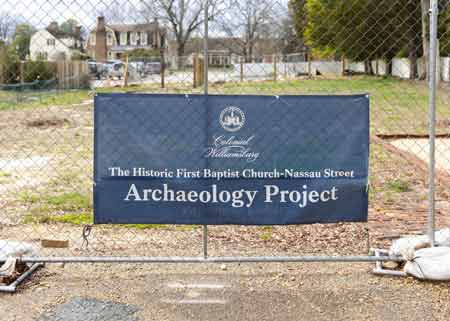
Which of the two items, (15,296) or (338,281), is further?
(338,281)

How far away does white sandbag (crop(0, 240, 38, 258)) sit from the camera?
495 centimetres

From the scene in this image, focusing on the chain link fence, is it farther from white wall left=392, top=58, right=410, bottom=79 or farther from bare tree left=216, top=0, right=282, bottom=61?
white wall left=392, top=58, right=410, bottom=79

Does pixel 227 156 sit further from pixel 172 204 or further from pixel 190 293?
pixel 190 293

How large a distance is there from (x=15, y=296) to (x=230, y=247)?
206 cm

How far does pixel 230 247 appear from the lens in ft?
19.1

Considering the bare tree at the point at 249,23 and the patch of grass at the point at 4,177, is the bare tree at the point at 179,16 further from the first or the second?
the patch of grass at the point at 4,177

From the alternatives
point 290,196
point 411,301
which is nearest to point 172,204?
point 290,196

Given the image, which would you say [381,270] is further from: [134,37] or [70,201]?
[134,37]

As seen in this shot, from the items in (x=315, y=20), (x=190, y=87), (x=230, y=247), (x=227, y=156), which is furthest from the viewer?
(x=190, y=87)

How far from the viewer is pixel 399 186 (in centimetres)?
900

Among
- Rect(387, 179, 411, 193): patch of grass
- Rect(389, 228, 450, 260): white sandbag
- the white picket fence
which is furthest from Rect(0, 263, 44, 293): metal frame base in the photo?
Rect(387, 179, 411, 193): patch of grass

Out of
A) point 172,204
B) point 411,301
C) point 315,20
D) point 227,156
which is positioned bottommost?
point 411,301

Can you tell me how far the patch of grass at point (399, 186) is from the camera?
8805 millimetres

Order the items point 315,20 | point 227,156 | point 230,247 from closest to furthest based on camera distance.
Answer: point 227,156 < point 230,247 < point 315,20
